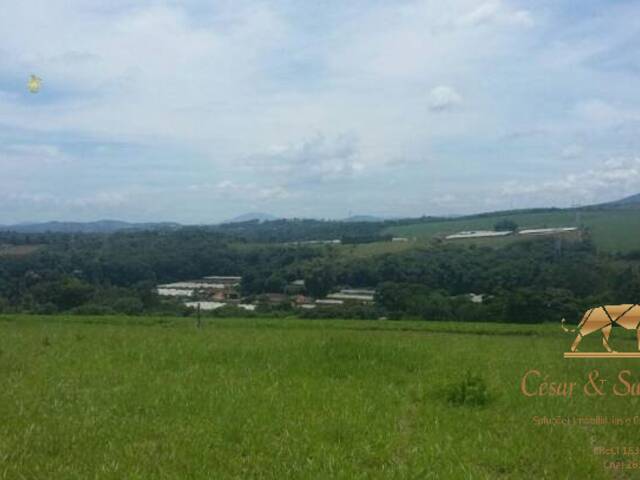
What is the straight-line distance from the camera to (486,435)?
7180 mm

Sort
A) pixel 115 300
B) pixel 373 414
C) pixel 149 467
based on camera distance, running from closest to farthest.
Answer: pixel 149 467
pixel 373 414
pixel 115 300

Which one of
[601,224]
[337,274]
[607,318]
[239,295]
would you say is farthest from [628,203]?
[607,318]

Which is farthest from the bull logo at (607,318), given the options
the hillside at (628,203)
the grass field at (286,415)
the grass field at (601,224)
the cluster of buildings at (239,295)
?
the hillside at (628,203)

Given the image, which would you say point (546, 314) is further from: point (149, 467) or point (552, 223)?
point (552, 223)

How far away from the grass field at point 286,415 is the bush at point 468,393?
3.0 inches

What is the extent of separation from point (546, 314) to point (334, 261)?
45.2 m

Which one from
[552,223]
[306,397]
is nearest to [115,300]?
[306,397]

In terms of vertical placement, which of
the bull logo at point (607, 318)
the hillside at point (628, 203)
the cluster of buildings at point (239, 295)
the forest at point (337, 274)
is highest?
the hillside at point (628, 203)

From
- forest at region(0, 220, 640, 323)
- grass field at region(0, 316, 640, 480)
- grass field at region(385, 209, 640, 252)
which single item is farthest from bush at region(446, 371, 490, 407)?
grass field at region(385, 209, 640, 252)

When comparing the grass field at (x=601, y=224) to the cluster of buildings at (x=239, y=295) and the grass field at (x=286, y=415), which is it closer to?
the cluster of buildings at (x=239, y=295)

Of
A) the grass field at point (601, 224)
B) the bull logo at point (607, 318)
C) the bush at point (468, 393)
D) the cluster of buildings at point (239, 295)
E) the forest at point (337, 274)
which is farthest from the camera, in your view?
the grass field at point (601, 224)

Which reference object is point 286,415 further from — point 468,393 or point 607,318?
point 607,318

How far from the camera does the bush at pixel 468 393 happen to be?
8.70 metres

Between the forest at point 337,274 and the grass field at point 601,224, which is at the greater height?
the grass field at point 601,224
